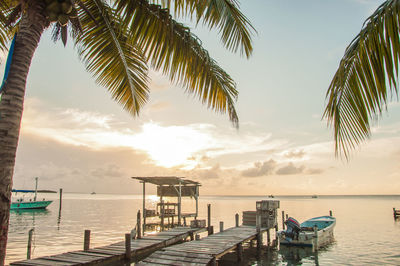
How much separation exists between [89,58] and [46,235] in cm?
2925

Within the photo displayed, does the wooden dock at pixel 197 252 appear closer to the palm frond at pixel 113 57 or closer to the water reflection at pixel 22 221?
the palm frond at pixel 113 57

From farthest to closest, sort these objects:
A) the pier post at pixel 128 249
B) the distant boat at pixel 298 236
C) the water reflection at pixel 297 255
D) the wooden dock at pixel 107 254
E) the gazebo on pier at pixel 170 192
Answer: the gazebo on pier at pixel 170 192 → the distant boat at pixel 298 236 → the water reflection at pixel 297 255 → the pier post at pixel 128 249 → the wooden dock at pixel 107 254

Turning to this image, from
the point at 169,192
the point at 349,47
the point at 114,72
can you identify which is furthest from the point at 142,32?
the point at 169,192

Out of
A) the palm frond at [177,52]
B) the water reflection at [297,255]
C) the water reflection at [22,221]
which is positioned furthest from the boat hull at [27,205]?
the palm frond at [177,52]

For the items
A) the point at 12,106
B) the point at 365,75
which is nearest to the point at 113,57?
the point at 12,106

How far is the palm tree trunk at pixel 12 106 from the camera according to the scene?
11.8ft

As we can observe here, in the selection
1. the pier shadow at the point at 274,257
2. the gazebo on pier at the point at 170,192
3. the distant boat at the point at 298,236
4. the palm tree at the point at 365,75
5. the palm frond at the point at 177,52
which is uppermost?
the palm frond at the point at 177,52

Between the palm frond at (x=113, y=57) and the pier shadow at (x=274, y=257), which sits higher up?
the palm frond at (x=113, y=57)

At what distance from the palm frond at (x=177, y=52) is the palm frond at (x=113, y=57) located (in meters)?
0.70

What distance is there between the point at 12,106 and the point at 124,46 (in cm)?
358

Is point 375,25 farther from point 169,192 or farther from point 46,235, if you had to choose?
point 46,235

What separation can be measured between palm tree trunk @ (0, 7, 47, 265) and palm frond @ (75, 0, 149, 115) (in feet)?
6.37

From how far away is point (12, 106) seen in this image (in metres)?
3.82

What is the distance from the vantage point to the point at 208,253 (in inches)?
502
